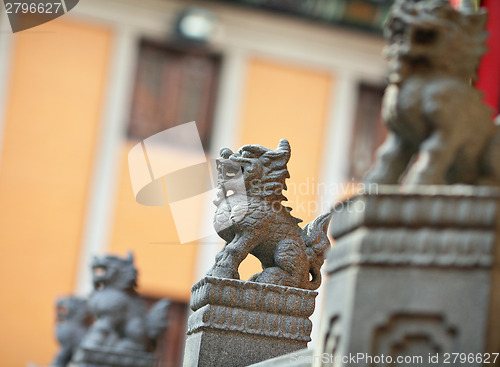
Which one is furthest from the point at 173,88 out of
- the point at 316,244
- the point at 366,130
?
the point at 316,244

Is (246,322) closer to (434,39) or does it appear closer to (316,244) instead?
(316,244)

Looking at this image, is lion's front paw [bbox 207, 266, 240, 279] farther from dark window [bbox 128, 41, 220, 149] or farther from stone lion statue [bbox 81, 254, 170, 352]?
dark window [bbox 128, 41, 220, 149]

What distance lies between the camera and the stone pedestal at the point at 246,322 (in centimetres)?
559

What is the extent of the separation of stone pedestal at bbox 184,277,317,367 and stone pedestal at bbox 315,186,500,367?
2.12m

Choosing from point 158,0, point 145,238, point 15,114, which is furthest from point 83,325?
point 158,0

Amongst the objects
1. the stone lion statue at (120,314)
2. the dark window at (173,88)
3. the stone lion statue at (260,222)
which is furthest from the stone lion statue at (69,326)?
the dark window at (173,88)

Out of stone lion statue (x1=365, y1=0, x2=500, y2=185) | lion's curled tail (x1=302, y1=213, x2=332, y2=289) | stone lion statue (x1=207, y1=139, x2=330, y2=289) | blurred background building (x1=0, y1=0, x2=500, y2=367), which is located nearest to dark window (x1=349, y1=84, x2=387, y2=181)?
blurred background building (x1=0, y1=0, x2=500, y2=367)

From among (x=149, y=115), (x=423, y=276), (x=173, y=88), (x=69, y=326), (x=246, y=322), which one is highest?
(x=173, y=88)

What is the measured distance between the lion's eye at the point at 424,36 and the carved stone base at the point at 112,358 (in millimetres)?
6201

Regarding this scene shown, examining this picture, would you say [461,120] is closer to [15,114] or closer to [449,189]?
[449,189]

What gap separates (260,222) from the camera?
582 centimetres

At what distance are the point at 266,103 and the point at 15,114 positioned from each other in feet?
14.6

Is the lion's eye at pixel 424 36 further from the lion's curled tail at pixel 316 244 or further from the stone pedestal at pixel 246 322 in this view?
the lion's curled tail at pixel 316 244

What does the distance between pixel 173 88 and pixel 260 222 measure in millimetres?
12191
